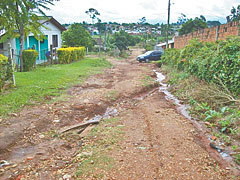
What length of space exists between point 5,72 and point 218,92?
7.34 m

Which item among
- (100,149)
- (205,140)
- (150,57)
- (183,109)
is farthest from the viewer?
(150,57)

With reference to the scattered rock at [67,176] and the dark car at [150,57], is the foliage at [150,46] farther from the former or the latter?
the scattered rock at [67,176]

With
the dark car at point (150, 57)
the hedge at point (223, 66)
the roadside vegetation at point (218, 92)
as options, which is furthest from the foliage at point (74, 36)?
the hedge at point (223, 66)

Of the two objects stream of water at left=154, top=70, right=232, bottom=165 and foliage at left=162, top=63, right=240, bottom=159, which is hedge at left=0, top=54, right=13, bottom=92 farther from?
foliage at left=162, top=63, right=240, bottom=159

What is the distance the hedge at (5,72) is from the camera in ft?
26.0

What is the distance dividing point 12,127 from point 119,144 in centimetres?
269

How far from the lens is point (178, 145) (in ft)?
15.1

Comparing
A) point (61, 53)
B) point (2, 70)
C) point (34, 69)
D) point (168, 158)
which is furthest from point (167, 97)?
point (61, 53)

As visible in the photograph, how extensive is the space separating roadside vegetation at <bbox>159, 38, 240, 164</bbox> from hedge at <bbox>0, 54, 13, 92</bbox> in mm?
6465

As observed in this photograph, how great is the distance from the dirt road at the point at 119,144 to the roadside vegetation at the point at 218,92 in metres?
0.67

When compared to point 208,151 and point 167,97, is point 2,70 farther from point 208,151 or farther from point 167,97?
point 208,151

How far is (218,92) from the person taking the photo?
723cm

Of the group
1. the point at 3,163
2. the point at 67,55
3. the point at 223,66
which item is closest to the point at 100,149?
the point at 3,163

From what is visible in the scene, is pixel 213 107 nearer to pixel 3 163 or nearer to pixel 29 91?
pixel 3 163
